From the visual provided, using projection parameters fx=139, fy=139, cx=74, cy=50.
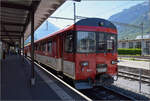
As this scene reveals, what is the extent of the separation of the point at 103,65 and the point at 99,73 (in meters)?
0.42

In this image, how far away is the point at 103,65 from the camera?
6.32 meters

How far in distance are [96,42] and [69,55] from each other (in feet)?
4.34

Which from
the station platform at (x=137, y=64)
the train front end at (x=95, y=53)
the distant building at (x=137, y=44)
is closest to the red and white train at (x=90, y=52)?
the train front end at (x=95, y=53)

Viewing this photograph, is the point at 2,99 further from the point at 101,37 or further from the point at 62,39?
the point at 101,37

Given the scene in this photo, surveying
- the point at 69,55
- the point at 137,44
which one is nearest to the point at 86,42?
the point at 69,55

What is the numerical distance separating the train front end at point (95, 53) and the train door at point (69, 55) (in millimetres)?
290

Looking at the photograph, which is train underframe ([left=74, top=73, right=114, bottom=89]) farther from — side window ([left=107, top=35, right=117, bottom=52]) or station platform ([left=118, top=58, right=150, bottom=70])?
station platform ([left=118, top=58, right=150, bottom=70])

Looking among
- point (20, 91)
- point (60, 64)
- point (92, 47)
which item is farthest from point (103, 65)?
point (20, 91)

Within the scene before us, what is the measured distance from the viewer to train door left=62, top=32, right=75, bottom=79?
5.86 metres

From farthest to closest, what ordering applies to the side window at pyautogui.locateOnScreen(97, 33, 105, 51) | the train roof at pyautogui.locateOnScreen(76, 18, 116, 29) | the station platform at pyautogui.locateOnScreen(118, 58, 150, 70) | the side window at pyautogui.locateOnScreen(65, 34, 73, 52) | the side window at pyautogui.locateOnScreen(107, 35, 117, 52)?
the station platform at pyautogui.locateOnScreen(118, 58, 150, 70) < the side window at pyautogui.locateOnScreen(107, 35, 117, 52) < the side window at pyautogui.locateOnScreen(97, 33, 105, 51) < the side window at pyautogui.locateOnScreen(65, 34, 73, 52) < the train roof at pyautogui.locateOnScreen(76, 18, 116, 29)

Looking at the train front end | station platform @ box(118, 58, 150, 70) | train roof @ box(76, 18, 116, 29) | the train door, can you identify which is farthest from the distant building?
the train door

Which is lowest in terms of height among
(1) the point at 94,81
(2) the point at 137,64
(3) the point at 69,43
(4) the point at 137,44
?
(2) the point at 137,64

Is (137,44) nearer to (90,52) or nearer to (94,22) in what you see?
(94,22)

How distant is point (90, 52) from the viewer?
19.5ft
